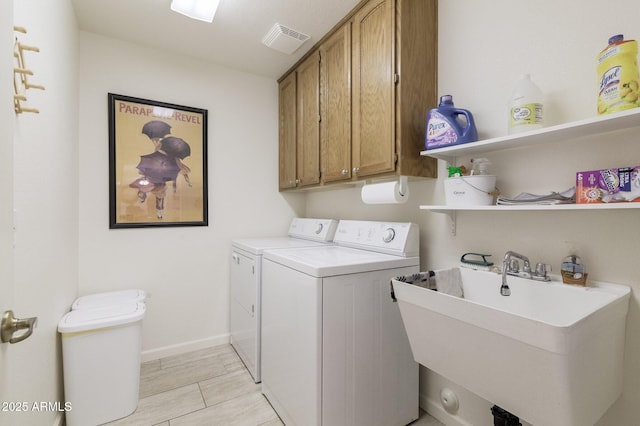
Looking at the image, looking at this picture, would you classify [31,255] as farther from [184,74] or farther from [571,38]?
[571,38]

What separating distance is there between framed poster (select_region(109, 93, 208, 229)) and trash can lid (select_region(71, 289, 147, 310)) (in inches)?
19.3

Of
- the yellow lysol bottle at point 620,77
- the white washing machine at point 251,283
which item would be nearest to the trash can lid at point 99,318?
the white washing machine at point 251,283

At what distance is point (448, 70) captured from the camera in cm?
164

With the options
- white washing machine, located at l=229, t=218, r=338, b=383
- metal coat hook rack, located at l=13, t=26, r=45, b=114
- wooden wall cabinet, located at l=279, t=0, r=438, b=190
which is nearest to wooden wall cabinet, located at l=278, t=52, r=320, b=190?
wooden wall cabinet, located at l=279, t=0, r=438, b=190

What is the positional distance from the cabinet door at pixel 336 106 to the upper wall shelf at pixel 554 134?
0.63 metres

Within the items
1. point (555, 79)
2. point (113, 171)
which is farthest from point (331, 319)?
point (113, 171)

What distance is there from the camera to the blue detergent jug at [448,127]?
4.58ft

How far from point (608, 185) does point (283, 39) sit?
203cm

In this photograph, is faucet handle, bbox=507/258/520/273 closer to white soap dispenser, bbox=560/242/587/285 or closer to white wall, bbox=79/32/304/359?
white soap dispenser, bbox=560/242/587/285

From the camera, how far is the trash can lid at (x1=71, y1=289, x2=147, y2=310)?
188 centimetres

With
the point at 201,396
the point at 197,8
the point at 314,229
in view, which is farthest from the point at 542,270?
the point at 197,8

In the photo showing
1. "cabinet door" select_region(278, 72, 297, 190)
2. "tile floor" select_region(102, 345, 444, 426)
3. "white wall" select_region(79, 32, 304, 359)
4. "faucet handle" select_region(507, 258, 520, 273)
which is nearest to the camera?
"faucet handle" select_region(507, 258, 520, 273)

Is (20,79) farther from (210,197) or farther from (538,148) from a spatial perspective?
(538,148)

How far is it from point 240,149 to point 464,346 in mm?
2343
